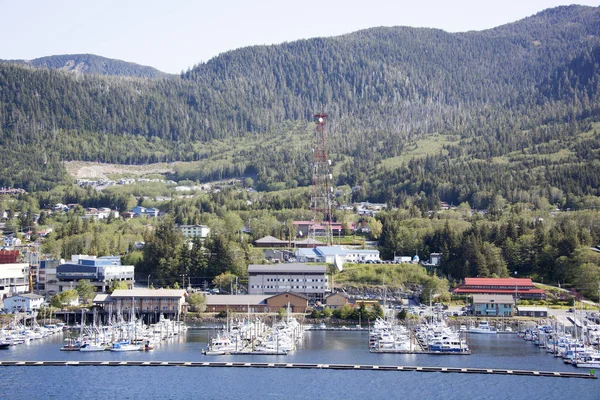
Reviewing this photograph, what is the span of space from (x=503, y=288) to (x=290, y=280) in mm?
15338

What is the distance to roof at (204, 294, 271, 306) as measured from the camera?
224ft

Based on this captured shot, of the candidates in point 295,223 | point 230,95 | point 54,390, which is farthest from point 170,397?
point 230,95

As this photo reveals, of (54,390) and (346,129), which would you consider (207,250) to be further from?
(346,129)

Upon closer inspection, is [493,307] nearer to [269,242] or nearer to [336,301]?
[336,301]

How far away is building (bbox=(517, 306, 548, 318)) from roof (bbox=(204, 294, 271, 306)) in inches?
689

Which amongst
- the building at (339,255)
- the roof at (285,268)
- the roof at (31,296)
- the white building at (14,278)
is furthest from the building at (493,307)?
the white building at (14,278)

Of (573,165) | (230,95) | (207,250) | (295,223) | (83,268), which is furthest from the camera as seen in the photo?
(230,95)

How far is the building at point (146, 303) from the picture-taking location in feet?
220

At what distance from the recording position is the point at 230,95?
192m

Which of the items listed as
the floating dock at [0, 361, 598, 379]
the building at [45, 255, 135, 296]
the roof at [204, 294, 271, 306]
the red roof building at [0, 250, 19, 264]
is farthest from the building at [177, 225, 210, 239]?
the floating dock at [0, 361, 598, 379]

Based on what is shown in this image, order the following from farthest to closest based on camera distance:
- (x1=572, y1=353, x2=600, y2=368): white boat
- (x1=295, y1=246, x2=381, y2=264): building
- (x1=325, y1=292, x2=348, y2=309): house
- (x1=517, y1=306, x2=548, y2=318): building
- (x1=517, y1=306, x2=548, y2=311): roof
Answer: (x1=295, y1=246, x2=381, y2=264): building
(x1=325, y1=292, x2=348, y2=309): house
(x1=517, y1=306, x2=548, y2=311): roof
(x1=517, y1=306, x2=548, y2=318): building
(x1=572, y1=353, x2=600, y2=368): white boat

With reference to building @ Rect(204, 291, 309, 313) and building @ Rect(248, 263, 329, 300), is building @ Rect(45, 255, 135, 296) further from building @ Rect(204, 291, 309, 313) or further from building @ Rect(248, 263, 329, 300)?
building @ Rect(248, 263, 329, 300)

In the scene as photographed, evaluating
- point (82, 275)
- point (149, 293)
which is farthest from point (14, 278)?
point (149, 293)

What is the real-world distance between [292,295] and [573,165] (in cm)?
6103
